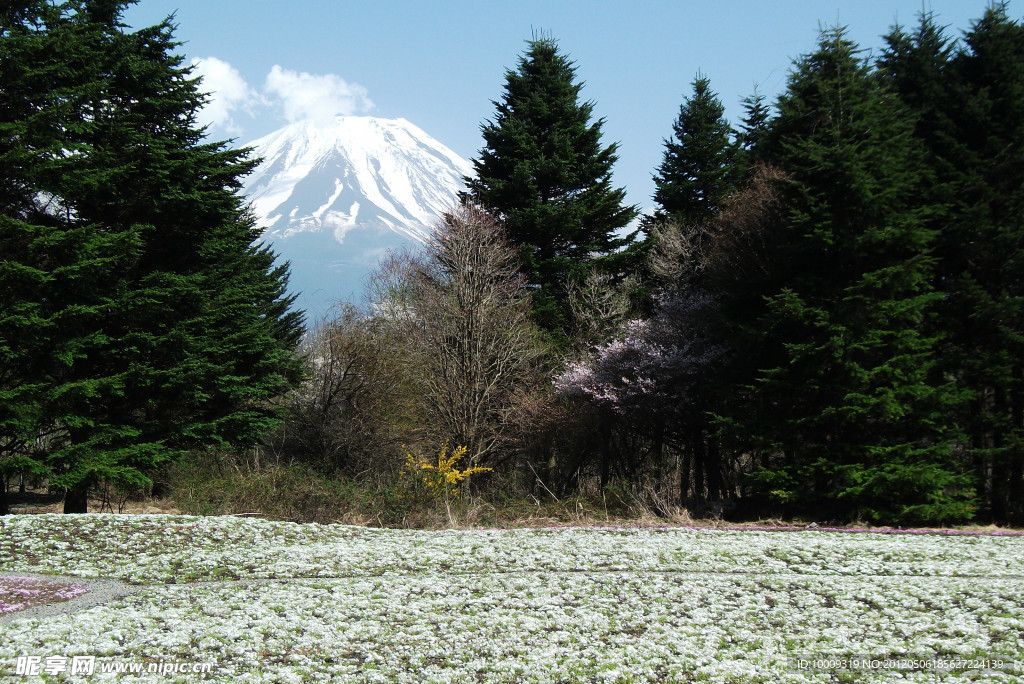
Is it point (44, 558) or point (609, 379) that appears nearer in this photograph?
point (44, 558)

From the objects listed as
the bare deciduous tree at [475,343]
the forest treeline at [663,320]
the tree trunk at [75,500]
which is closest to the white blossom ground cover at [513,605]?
the forest treeline at [663,320]

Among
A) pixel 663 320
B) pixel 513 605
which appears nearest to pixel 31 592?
pixel 513 605

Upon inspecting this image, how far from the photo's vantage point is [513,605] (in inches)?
287

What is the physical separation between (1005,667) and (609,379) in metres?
15.3

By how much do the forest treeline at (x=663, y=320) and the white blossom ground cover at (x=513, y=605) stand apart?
163 inches

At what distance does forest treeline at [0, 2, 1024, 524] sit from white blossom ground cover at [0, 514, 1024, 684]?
4130 mm

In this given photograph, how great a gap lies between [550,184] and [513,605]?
2154 cm

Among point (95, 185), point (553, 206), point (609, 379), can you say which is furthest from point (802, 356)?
point (95, 185)

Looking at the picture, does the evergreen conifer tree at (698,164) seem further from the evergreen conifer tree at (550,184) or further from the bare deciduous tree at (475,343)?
the bare deciduous tree at (475,343)

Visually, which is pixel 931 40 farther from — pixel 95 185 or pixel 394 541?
pixel 95 185

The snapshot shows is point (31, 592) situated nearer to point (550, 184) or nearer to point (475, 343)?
point (475, 343)

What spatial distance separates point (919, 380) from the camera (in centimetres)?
1512

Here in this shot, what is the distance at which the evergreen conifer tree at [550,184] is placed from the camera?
25.7m

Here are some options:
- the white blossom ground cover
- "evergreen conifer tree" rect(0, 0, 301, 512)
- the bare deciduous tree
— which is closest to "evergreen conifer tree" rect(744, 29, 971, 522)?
the white blossom ground cover
